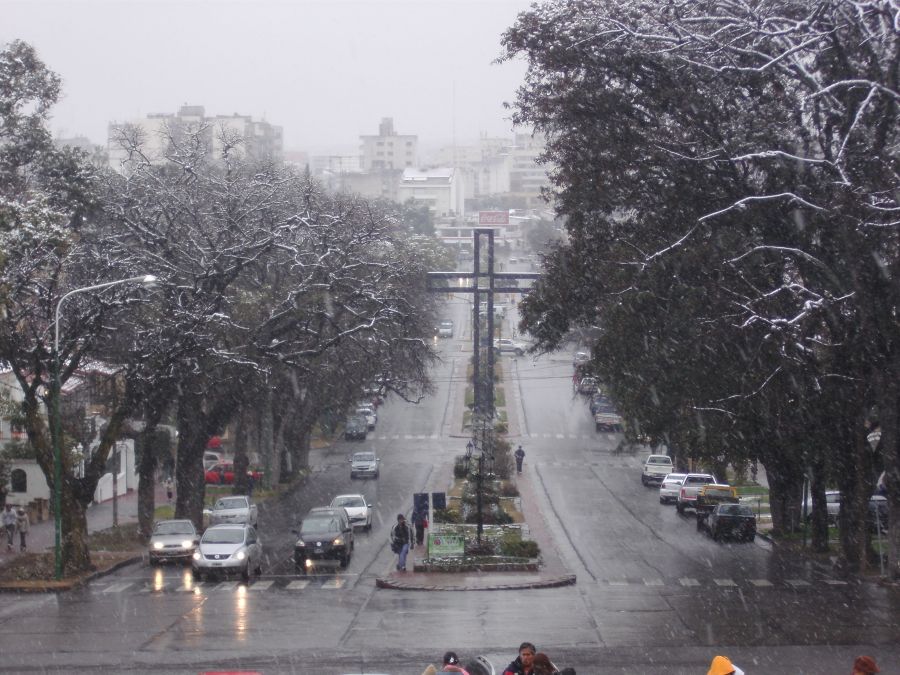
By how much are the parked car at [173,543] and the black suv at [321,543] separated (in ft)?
11.2

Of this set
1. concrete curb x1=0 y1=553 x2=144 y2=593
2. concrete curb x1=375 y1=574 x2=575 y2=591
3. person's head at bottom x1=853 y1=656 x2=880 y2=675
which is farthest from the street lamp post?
person's head at bottom x1=853 y1=656 x2=880 y2=675

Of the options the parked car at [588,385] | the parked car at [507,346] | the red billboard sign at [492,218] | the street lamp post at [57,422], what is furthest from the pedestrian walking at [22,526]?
the red billboard sign at [492,218]

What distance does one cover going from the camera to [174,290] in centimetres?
3509

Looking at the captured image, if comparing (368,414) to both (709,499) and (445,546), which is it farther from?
(445,546)

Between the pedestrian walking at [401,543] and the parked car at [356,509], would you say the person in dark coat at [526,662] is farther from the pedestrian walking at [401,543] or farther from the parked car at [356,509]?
the parked car at [356,509]

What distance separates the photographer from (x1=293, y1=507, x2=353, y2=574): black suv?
3153 cm

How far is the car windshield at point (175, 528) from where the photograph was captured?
1345 inches

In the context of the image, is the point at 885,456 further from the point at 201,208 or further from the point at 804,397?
the point at 201,208

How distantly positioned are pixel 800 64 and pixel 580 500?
26447mm

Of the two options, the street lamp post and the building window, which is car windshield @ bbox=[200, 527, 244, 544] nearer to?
the street lamp post

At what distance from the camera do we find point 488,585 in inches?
1076

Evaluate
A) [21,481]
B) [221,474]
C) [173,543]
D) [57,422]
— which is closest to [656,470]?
[221,474]

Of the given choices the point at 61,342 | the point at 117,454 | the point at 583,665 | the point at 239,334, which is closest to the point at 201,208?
the point at 239,334

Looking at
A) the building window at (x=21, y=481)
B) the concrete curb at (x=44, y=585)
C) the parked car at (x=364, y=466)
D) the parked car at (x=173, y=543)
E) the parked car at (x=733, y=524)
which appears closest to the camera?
the concrete curb at (x=44, y=585)
